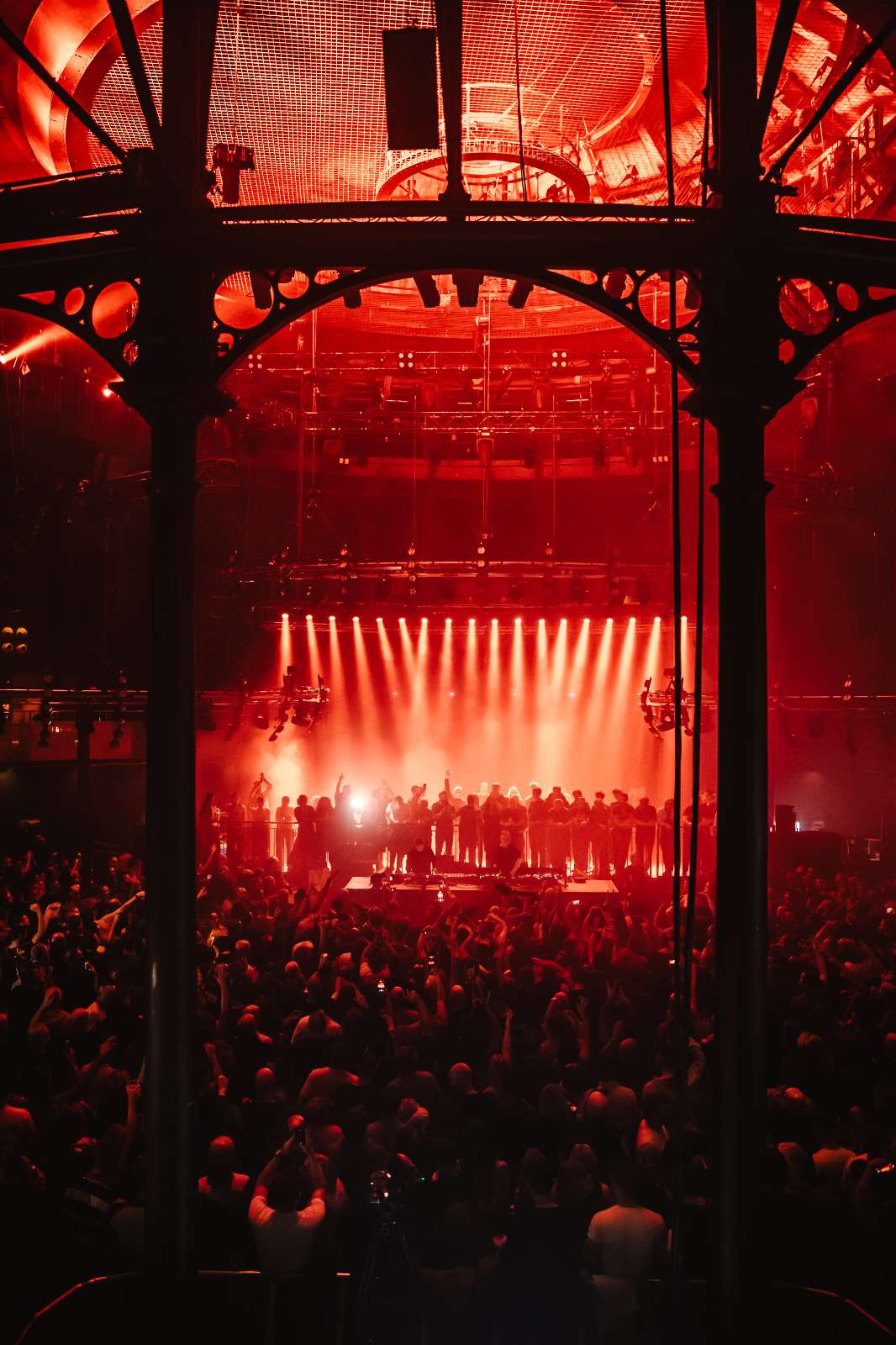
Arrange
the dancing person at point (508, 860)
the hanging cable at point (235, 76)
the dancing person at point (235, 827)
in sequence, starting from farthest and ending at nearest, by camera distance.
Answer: the dancing person at point (235, 827) < the dancing person at point (508, 860) < the hanging cable at point (235, 76)

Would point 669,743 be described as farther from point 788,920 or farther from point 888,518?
point 788,920

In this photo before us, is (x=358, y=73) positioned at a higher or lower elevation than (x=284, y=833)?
higher

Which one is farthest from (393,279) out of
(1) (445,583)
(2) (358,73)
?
(1) (445,583)

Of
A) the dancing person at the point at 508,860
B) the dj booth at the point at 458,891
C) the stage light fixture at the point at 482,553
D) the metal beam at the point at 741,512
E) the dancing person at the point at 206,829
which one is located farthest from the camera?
the dancing person at the point at 206,829

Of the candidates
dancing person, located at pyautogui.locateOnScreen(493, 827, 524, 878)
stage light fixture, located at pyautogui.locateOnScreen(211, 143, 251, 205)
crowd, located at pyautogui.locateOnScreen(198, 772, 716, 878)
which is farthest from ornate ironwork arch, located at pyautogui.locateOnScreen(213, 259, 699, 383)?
crowd, located at pyautogui.locateOnScreen(198, 772, 716, 878)

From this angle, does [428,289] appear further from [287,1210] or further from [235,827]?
[235,827]

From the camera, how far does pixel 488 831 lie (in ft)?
61.6

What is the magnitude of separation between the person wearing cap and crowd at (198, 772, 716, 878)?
14 mm

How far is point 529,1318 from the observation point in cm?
408

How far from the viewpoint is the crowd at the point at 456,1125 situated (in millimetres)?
4160

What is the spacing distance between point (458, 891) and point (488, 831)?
11.9 ft

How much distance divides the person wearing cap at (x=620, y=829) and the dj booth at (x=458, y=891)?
94.8 inches

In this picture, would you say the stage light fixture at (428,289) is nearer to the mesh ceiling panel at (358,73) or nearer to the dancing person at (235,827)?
the mesh ceiling panel at (358,73)

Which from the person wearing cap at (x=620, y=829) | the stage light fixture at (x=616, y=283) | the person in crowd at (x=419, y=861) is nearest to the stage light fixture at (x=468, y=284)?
the stage light fixture at (x=616, y=283)
